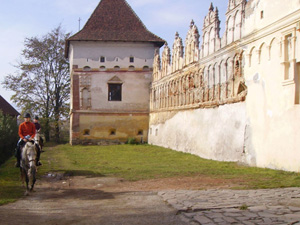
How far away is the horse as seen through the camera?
31.3ft

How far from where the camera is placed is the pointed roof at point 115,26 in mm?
28656

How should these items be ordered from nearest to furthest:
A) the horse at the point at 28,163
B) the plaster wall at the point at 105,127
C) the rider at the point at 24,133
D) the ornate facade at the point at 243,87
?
the horse at the point at 28,163 < the rider at the point at 24,133 < the ornate facade at the point at 243,87 < the plaster wall at the point at 105,127

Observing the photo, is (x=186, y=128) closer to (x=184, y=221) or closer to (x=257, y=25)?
(x=257, y=25)

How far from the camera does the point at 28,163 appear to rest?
32.1 ft

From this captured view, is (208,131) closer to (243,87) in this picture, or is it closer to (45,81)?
(243,87)

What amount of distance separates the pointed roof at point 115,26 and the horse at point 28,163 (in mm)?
19600

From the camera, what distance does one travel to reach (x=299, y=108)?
10.8 metres

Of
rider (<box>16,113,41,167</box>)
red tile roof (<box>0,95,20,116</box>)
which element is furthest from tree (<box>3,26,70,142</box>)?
rider (<box>16,113,41,167</box>)

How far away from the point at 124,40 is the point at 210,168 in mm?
17361

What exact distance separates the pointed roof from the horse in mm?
A: 19600

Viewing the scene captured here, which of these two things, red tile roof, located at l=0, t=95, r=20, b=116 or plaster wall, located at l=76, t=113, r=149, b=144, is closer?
plaster wall, located at l=76, t=113, r=149, b=144

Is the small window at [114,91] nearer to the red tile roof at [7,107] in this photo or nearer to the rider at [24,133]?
the red tile roof at [7,107]

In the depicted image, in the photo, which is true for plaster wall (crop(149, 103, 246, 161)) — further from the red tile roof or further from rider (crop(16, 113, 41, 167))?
the red tile roof

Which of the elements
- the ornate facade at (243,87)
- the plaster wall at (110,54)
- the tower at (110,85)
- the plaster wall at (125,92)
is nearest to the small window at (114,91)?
the tower at (110,85)
